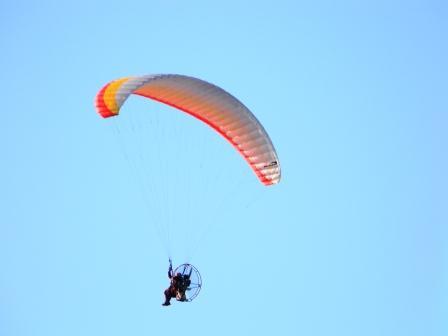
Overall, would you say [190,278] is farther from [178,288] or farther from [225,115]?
[225,115]

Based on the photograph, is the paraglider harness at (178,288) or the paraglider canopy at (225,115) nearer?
the paraglider canopy at (225,115)

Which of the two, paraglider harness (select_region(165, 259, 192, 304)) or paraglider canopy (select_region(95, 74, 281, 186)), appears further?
paraglider harness (select_region(165, 259, 192, 304))

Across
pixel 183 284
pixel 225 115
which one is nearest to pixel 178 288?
pixel 183 284

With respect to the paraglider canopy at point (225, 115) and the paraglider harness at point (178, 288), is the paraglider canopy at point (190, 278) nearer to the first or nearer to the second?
the paraglider harness at point (178, 288)

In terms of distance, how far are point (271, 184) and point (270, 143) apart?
1239 mm

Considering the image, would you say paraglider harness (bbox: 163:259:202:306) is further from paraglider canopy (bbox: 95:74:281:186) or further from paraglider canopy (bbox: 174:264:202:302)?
paraglider canopy (bbox: 95:74:281:186)

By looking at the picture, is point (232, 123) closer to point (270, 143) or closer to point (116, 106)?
point (270, 143)

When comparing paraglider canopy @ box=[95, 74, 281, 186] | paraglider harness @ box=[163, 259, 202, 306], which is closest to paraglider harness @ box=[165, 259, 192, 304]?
paraglider harness @ box=[163, 259, 202, 306]

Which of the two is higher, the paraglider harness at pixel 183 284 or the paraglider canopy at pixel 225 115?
the paraglider canopy at pixel 225 115

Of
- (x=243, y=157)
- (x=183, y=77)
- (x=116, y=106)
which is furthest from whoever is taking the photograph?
(x=243, y=157)

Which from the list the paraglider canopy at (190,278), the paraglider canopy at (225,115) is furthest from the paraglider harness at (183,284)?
the paraglider canopy at (225,115)

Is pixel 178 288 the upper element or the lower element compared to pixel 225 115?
lower

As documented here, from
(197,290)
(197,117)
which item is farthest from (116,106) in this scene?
(197,290)

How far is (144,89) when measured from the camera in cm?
3025
